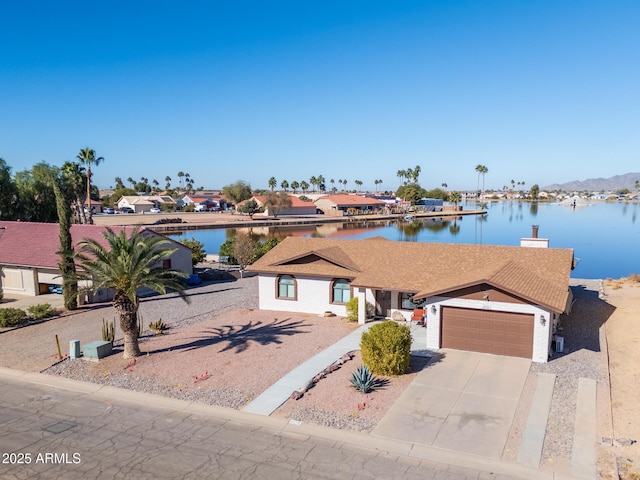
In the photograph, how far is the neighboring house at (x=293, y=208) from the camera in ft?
426

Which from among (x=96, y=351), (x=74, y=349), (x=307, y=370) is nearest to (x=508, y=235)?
(x=307, y=370)

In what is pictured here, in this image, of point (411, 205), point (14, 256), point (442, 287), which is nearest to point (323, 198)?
point (411, 205)

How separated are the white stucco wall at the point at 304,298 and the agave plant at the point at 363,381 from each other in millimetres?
9453

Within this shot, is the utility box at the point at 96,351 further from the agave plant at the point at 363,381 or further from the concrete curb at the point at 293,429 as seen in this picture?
the agave plant at the point at 363,381

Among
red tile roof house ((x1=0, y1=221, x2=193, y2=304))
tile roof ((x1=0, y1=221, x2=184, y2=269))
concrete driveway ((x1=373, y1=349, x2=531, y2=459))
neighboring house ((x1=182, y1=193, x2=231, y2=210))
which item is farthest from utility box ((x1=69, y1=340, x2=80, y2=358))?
neighboring house ((x1=182, y1=193, x2=231, y2=210))

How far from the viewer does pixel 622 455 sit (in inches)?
460

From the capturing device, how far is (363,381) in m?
15.6

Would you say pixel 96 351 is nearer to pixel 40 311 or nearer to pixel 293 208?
pixel 40 311

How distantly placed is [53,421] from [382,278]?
1491cm

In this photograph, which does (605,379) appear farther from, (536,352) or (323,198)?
(323,198)

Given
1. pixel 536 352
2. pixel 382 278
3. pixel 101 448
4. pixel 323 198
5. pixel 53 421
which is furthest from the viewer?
pixel 323 198

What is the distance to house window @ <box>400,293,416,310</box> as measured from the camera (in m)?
24.2

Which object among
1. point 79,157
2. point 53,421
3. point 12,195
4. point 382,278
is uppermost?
point 79,157

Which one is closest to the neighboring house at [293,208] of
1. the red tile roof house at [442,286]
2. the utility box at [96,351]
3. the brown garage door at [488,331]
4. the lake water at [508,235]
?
the lake water at [508,235]
